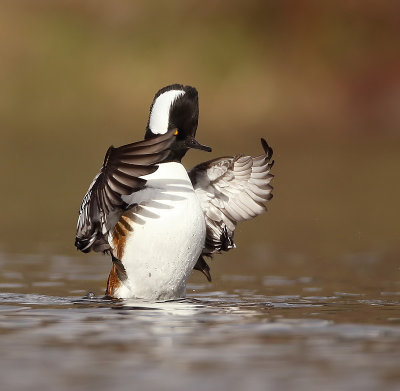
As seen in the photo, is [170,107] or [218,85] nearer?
[170,107]

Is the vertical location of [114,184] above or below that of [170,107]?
below

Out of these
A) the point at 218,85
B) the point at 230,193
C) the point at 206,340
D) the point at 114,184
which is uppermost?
the point at 218,85

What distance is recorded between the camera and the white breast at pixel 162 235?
9.26m

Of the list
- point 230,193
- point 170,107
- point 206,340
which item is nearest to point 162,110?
point 170,107

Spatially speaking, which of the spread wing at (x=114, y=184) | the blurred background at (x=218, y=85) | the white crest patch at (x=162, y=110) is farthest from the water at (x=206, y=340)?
the blurred background at (x=218, y=85)

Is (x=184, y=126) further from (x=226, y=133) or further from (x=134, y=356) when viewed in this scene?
(x=226, y=133)

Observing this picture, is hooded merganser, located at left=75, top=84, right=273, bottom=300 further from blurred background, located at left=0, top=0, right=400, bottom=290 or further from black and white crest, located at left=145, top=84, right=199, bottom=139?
blurred background, located at left=0, top=0, right=400, bottom=290

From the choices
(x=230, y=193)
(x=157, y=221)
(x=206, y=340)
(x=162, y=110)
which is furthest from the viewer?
(x=230, y=193)

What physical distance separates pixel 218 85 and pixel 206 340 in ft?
96.7

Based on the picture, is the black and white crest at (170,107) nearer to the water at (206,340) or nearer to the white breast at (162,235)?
the white breast at (162,235)

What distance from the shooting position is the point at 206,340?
725 centimetres

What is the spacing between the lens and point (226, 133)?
3228cm

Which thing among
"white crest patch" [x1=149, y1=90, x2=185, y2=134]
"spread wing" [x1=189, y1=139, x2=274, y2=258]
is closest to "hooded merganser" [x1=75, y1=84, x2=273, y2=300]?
"white crest patch" [x1=149, y1=90, x2=185, y2=134]

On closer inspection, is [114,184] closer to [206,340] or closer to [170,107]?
[170,107]
